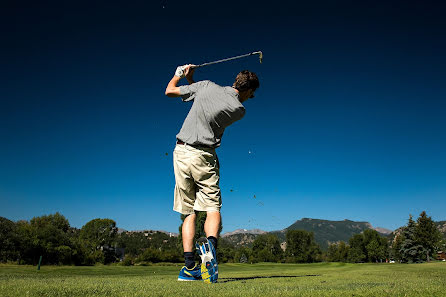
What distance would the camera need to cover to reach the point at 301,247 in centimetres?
10900

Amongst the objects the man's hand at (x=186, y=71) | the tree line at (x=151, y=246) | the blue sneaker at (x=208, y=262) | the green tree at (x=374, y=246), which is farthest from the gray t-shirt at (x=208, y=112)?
the green tree at (x=374, y=246)

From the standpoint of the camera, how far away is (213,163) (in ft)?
13.9

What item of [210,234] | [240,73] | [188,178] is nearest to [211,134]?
[188,178]

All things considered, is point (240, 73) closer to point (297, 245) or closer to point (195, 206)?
point (195, 206)

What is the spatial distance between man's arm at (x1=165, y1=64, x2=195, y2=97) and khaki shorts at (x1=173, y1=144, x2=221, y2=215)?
0.75 metres

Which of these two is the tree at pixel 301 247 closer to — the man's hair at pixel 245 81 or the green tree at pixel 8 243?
the green tree at pixel 8 243

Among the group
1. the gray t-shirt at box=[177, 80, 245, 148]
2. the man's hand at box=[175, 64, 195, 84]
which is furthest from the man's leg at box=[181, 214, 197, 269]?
the man's hand at box=[175, 64, 195, 84]

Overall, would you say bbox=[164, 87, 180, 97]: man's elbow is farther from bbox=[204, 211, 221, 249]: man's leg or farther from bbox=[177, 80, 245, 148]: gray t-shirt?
bbox=[204, 211, 221, 249]: man's leg

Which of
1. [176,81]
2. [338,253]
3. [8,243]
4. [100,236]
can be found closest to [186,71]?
[176,81]

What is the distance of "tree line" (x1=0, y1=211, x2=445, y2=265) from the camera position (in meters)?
41.1

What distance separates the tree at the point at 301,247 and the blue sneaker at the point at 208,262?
111742mm

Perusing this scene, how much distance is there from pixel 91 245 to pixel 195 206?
254 ft

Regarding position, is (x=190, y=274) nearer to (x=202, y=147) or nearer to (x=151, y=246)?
(x=202, y=147)

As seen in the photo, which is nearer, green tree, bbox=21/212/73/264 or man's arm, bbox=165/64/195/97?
man's arm, bbox=165/64/195/97
